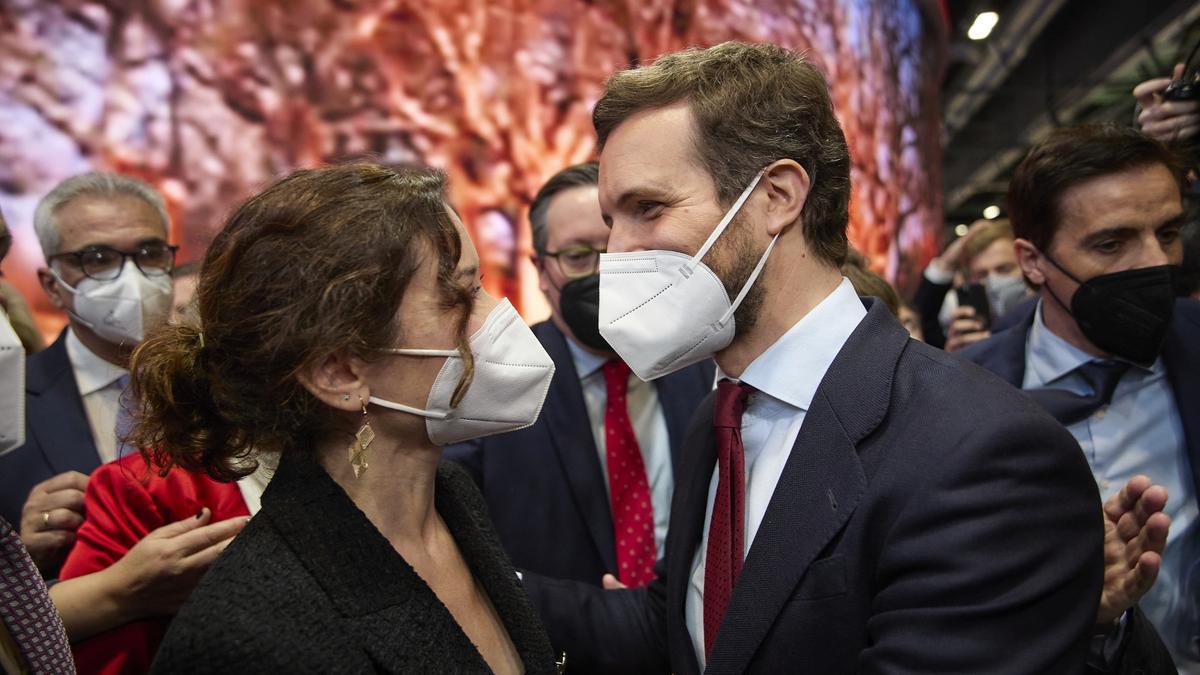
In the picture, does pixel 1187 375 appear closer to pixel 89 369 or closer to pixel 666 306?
pixel 666 306

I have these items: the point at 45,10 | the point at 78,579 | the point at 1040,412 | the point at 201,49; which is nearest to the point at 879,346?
the point at 1040,412

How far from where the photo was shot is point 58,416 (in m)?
2.37

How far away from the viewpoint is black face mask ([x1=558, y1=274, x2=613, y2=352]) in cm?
244

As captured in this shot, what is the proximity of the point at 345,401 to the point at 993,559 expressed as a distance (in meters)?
0.97

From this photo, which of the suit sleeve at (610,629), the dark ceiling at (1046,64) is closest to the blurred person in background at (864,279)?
the suit sleeve at (610,629)

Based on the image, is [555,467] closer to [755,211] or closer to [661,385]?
[661,385]

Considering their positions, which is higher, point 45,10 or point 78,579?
point 45,10

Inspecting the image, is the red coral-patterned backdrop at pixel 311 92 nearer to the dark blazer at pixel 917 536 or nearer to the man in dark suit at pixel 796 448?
the man in dark suit at pixel 796 448

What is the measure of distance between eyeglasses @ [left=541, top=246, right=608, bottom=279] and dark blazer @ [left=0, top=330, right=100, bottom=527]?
1.31 metres

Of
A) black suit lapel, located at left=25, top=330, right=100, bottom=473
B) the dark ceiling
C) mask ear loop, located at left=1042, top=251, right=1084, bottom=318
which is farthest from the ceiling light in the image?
black suit lapel, located at left=25, top=330, right=100, bottom=473

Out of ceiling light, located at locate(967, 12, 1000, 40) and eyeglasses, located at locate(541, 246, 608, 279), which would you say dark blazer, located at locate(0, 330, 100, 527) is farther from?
ceiling light, located at locate(967, 12, 1000, 40)

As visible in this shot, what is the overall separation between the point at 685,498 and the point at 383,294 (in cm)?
72

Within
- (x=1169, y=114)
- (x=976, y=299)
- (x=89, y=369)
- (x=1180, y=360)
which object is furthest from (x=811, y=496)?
(x=976, y=299)

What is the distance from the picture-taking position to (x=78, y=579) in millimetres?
1708
